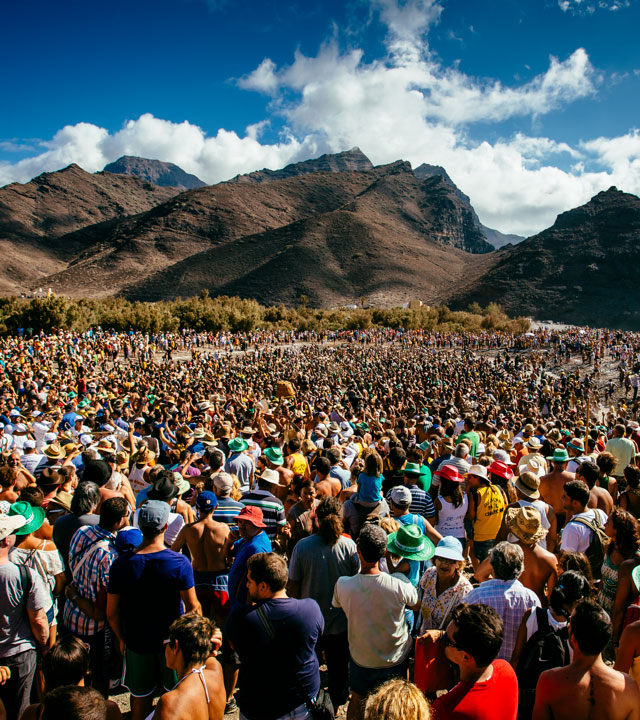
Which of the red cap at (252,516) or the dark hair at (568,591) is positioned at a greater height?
the red cap at (252,516)

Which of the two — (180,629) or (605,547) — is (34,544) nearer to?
(180,629)

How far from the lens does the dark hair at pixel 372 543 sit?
9.85 feet

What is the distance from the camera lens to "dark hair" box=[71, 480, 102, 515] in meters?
3.84

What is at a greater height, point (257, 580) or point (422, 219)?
point (422, 219)

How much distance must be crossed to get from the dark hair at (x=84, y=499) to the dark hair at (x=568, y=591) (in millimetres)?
3362

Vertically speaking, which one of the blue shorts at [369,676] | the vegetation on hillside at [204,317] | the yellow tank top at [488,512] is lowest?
the blue shorts at [369,676]

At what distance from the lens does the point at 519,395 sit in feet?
77.4

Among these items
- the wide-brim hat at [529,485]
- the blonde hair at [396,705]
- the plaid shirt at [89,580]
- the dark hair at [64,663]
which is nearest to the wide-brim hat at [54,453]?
the plaid shirt at [89,580]

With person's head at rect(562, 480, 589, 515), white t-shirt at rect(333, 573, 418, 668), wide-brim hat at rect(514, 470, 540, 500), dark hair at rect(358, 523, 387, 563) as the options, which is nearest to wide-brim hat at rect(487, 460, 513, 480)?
wide-brim hat at rect(514, 470, 540, 500)

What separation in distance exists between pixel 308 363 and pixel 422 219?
165320mm

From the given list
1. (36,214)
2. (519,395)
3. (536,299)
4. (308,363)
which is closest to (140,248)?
(36,214)

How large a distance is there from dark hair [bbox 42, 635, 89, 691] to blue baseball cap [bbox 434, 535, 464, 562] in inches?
82.6

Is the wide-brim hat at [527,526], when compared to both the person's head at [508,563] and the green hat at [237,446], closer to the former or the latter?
the person's head at [508,563]

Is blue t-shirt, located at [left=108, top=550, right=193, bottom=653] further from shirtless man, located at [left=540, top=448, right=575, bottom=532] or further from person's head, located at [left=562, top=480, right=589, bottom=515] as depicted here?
shirtless man, located at [left=540, top=448, right=575, bottom=532]
